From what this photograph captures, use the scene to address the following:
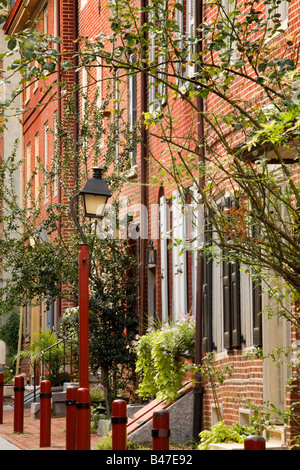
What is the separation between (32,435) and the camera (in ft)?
44.9

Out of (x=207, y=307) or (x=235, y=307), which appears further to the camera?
(x=207, y=307)

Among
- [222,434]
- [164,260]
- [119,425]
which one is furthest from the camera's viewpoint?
[164,260]

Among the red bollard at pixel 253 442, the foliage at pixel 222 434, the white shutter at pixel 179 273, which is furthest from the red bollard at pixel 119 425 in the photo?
the white shutter at pixel 179 273

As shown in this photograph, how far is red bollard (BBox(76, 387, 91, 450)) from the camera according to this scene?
918 cm

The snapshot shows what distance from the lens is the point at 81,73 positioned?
22547mm

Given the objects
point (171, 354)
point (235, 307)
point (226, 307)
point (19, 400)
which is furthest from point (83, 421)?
point (19, 400)

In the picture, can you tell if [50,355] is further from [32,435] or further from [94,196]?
[94,196]

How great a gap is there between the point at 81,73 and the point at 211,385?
12.7 metres

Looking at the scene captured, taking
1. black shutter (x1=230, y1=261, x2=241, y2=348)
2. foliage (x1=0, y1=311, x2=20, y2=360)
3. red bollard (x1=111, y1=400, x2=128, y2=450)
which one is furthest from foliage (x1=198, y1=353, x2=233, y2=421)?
foliage (x1=0, y1=311, x2=20, y2=360)

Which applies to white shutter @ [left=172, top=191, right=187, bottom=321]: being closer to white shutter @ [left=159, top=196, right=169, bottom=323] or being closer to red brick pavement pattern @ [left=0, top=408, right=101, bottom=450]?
white shutter @ [left=159, top=196, right=169, bottom=323]

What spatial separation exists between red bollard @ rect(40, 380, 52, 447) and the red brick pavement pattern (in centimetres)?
11

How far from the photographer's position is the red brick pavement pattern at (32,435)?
12125 mm

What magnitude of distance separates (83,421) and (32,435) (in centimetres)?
467
